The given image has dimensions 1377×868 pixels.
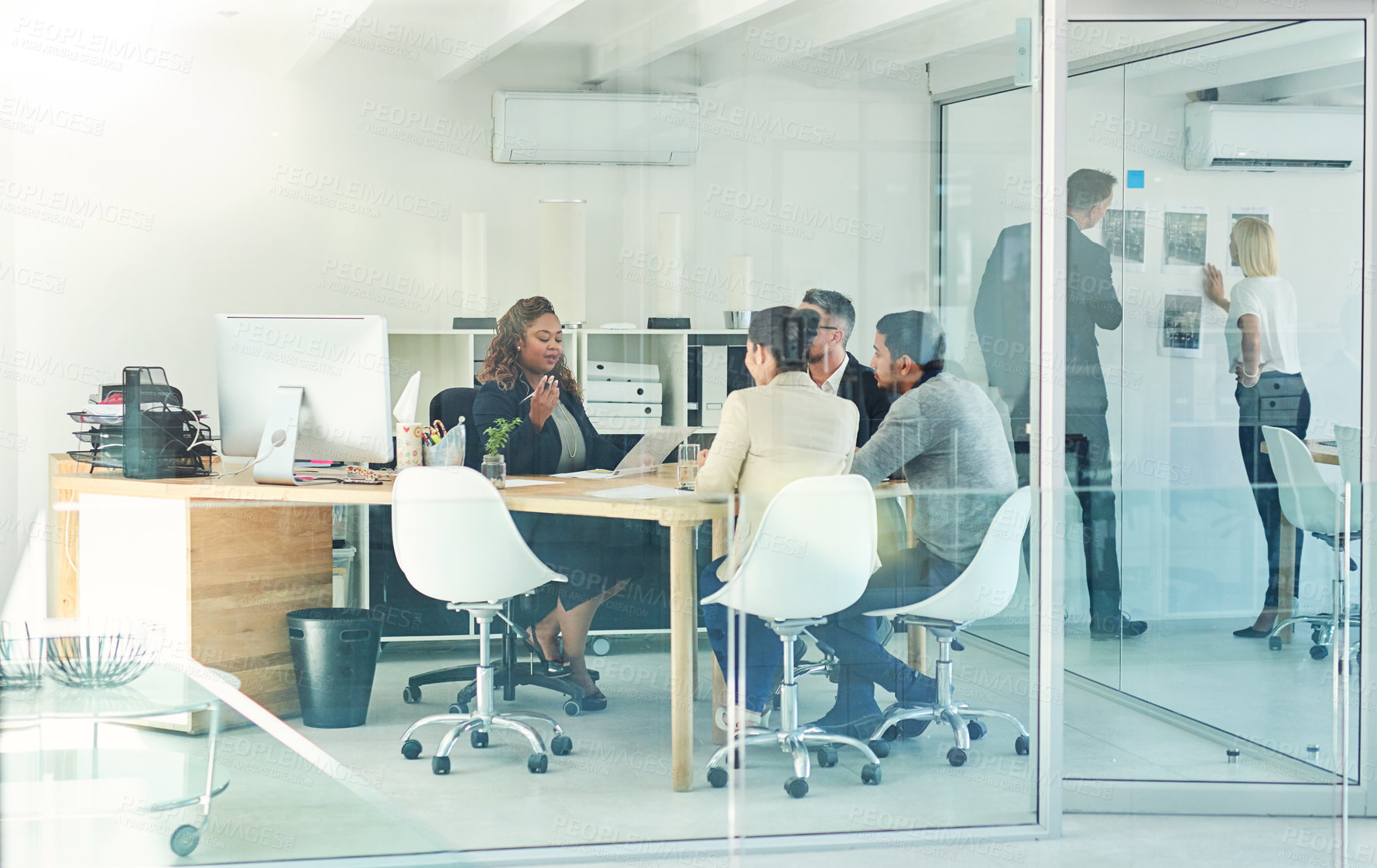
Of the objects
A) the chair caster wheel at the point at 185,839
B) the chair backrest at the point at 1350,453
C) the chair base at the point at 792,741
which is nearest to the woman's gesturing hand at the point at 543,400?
→ the chair base at the point at 792,741

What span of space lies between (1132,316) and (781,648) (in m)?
1.34

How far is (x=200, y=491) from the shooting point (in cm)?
301

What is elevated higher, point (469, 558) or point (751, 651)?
point (469, 558)

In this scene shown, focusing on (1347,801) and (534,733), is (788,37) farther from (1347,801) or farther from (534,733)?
(1347,801)

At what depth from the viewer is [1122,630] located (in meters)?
3.22

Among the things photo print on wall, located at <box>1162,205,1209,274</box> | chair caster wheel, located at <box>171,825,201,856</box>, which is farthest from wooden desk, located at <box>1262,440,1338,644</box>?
chair caster wheel, located at <box>171,825,201,856</box>

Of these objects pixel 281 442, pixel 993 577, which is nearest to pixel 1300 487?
pixel 993 577

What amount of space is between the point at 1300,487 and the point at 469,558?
84.5 inches

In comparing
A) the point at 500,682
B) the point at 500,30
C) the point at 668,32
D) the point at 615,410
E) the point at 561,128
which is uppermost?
Answer: the point at 500,30

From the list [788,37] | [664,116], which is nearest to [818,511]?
→ [788,37]

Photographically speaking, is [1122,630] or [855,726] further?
[1122,630]

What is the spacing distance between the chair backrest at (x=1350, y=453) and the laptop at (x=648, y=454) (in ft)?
5.69

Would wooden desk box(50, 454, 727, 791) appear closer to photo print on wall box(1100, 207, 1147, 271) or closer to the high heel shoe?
the high heel shoe

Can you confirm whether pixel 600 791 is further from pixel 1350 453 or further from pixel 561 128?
pixel 561 128
